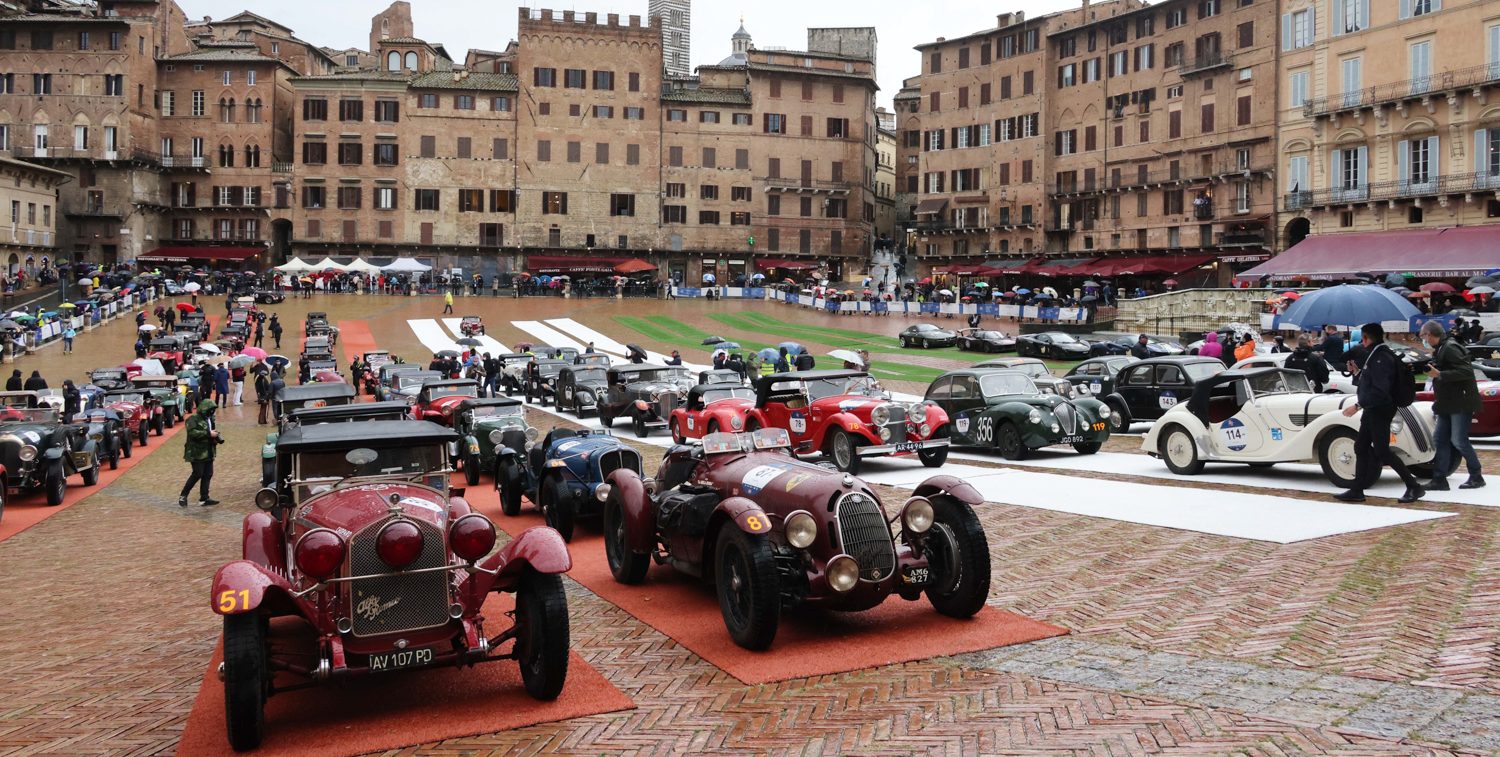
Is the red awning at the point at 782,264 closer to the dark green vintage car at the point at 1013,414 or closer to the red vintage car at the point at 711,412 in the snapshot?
the red vintage car at the point at 711,412

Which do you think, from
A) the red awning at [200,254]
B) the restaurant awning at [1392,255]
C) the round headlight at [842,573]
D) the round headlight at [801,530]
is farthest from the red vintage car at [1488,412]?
the red awning at [200,254]

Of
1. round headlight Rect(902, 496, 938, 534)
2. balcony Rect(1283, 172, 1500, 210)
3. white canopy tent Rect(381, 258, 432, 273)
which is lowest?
round headlight Rect(902, 496, 938, 534)

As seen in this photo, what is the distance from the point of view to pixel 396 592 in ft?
24.0

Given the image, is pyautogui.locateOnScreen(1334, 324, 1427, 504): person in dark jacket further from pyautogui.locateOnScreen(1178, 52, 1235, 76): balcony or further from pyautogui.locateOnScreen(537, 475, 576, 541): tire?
pyautogui.locateOnScreen(1178, 52, 1235, 76): balcony

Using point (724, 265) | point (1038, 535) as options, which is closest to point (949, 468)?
point (1038, 535)

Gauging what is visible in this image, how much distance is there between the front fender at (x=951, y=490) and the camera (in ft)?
30.0

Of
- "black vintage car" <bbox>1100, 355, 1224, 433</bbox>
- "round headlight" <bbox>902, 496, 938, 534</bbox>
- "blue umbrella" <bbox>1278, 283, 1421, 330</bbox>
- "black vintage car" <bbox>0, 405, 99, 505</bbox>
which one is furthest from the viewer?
"black vintage car" <bbox>1100, 355, 1224, 433</bbox>

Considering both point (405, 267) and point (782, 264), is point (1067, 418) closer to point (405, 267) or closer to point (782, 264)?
point (405, 267)

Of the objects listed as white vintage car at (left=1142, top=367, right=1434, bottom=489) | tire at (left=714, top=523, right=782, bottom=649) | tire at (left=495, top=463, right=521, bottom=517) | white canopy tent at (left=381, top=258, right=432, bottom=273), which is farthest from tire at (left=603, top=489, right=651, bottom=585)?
white canopy tent at (left=381, top=258, right=432, bottom=273)

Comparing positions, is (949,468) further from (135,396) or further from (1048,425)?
(135,396)

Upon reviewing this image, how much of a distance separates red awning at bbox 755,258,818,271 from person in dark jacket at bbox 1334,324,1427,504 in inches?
2969

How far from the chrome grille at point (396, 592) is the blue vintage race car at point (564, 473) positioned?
4.70 m

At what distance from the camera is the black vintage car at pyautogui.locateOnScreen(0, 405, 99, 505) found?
1795 cm

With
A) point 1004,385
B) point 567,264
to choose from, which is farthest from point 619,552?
point 567,264
